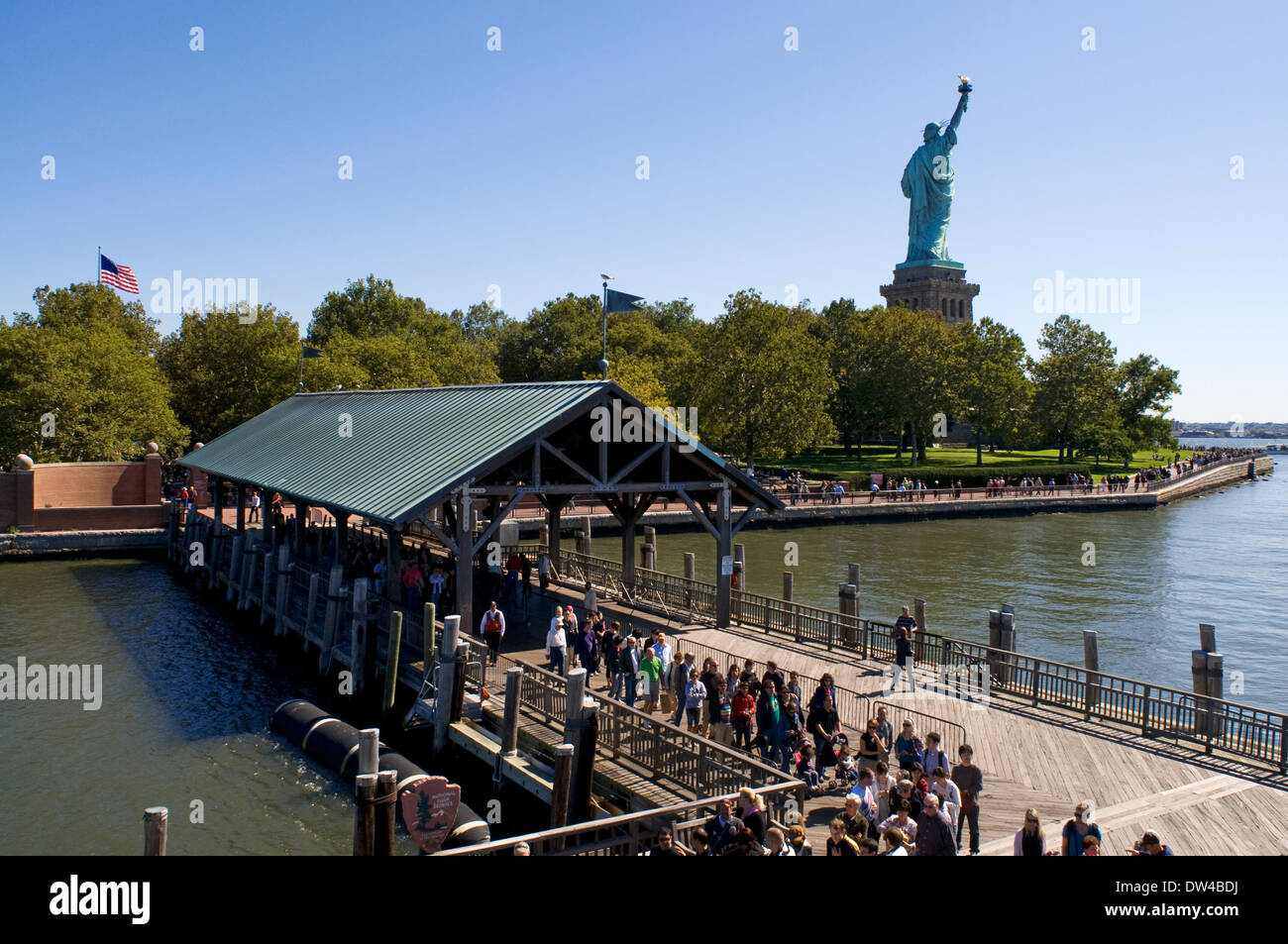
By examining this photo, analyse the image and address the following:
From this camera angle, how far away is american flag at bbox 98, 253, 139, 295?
5878 cm

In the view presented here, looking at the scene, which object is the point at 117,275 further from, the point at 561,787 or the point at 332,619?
the point at 561,787

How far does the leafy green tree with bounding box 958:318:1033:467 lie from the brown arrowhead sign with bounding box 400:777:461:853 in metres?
82.9

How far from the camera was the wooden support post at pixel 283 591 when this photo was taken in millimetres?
28203

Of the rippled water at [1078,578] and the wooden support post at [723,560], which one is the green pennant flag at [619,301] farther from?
the rippled water at [1078,578]

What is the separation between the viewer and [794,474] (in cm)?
7481

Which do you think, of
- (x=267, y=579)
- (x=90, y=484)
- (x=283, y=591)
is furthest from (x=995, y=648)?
(x=90, y=484)

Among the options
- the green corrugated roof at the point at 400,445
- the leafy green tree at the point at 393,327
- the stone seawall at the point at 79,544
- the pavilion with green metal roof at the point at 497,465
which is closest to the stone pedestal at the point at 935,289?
the leafy green tree at the point at 393,327

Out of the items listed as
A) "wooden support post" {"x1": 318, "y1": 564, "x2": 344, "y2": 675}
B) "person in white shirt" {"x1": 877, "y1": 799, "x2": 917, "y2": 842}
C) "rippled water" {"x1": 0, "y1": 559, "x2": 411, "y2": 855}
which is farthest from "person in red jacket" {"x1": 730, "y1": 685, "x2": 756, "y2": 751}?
"wooden support post" {"x1": 318, "y1": 564, "x2": 344, "y2": 675}

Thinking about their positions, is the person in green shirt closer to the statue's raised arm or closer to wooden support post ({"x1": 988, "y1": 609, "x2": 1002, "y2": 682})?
wooden support post ({"x1": 988, "y1": 609, "x2": 1002, "y2": 682})

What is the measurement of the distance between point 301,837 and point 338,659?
27.0ft

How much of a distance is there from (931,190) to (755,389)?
64.2 metres

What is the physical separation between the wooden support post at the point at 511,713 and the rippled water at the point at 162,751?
9.72 feet
